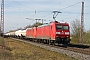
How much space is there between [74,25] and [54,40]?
45.6m

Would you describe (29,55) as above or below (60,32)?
below

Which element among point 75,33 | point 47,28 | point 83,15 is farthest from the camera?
point 75,33

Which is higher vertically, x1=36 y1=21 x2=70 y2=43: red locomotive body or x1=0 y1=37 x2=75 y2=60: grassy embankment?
x1=36 y1=21 x2=70 y2=43: red locomotive body

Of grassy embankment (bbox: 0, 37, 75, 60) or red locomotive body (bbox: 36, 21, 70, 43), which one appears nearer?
grassy embankment (bbox: 0, 37, 75, 60)

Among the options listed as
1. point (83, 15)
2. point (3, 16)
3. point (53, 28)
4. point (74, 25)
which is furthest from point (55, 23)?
point (74, 25)

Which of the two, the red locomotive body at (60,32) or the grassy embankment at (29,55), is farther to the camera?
the red locomotive body at (60,32)

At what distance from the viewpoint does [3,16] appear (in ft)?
220

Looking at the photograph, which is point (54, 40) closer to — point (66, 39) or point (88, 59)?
point (66, 39)

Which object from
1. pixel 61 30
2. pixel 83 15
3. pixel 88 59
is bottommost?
pixel 88 59

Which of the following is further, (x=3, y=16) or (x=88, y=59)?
(x=3, y=16)

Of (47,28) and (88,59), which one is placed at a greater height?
(47,28)

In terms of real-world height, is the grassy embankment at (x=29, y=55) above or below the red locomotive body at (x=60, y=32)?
below

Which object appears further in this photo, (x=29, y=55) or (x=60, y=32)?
(x=60, y=32)

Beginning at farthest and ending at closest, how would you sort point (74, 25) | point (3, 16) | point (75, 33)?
point (74, 25), point (75, 33), point (3, 16)
